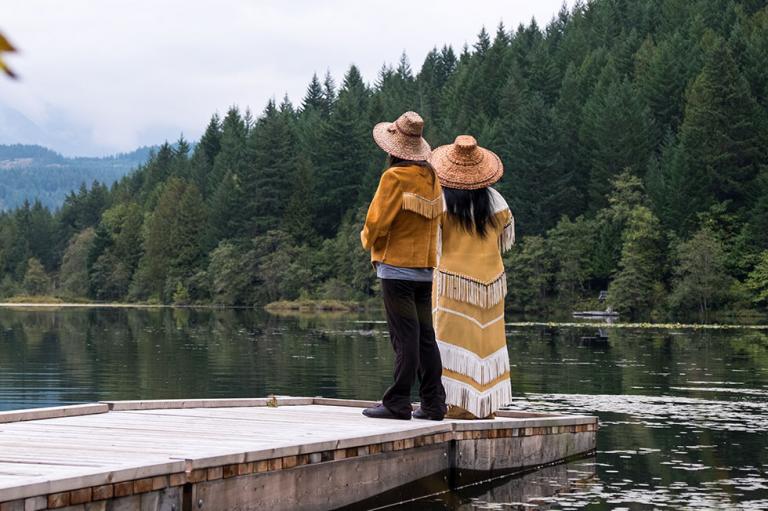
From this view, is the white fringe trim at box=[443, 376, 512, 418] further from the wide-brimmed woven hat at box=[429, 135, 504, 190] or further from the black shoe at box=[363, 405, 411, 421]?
the wide-brimmed woven hat at box=[429, 135, 504, 190]

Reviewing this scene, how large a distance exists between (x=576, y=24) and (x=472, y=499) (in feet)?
465

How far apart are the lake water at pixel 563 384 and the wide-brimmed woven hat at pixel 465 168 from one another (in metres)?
2.62

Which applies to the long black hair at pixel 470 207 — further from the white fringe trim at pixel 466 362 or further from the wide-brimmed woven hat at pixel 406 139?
the white fringe trim at pixel 466 362

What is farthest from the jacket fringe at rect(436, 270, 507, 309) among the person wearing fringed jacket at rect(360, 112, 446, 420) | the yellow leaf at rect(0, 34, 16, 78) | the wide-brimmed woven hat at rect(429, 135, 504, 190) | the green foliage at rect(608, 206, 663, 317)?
the green foliage at rect(608, 206, 663, 317)

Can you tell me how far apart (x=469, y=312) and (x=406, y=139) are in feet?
5.70

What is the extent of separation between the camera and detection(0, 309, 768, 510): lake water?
10.5m

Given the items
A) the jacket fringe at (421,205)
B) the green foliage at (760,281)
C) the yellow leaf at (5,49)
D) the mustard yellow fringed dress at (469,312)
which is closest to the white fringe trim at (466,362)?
the mustard yellow fringed dress at (469,312)

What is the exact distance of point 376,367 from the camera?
85.7 feet

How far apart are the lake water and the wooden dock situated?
310 mm

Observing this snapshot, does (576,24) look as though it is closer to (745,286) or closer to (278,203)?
(278,203)

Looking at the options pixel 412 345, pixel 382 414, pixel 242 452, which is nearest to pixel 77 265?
pixel 382 414

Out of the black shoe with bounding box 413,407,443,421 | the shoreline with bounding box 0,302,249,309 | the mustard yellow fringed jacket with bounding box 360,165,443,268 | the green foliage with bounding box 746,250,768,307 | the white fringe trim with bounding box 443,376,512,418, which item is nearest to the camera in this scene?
the mustard yellow fringed jacket with bounding box 360,165,443,268

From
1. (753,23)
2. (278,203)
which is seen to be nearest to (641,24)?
(753,23)

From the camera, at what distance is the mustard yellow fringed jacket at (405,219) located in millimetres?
10703
